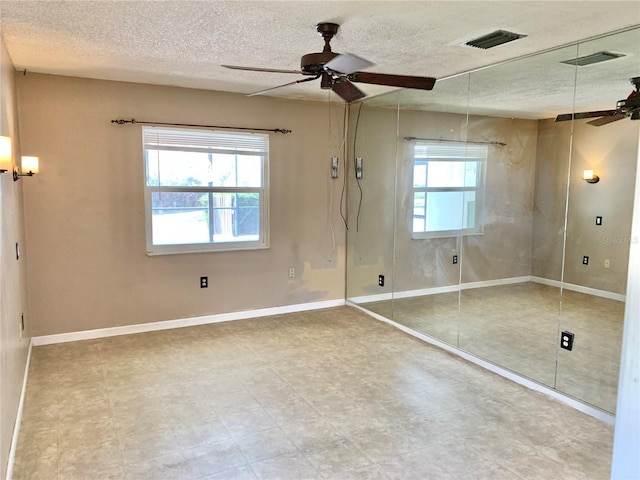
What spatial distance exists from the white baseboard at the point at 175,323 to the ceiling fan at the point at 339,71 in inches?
110

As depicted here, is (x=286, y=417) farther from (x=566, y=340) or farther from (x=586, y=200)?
(x=586, y=200)

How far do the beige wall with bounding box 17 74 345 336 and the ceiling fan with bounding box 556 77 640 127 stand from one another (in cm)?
281

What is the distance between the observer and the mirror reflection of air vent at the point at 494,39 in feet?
9.10

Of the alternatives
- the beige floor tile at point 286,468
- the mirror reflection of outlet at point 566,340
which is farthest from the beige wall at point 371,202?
the beige floor tile at point 286,468

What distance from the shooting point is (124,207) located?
14.0ft

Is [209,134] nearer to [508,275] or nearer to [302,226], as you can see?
[302,226]

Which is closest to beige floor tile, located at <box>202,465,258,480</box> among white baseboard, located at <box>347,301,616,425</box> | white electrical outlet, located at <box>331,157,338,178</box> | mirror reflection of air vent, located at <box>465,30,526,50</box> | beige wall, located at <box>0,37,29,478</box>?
beige wall, located at <box>0,37,29,478</box>

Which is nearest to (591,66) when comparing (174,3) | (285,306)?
(174,3)

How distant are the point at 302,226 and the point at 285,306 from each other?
93 cm

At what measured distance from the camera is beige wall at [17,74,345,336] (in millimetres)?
3979

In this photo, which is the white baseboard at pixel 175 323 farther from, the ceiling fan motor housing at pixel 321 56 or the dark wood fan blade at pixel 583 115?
the dark wood fan blade at pixel 583 115

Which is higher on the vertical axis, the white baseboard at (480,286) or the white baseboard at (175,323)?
the white baseboard at (480,286)

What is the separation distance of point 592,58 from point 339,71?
1.67m

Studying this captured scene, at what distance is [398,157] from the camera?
15.6ft
